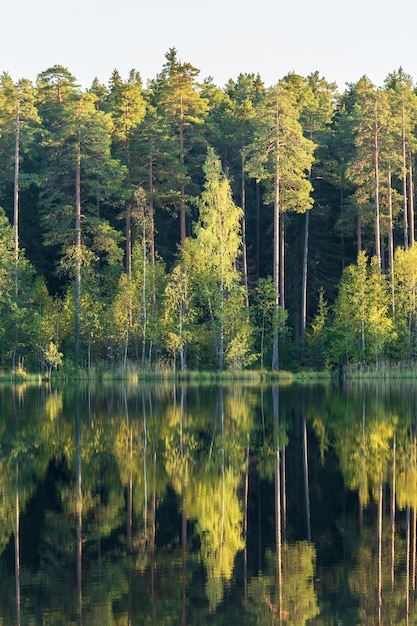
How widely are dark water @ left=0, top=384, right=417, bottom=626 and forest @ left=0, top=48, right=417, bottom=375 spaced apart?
31767 mm

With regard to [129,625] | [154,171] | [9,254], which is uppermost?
[154,171]

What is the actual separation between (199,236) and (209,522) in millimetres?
46313

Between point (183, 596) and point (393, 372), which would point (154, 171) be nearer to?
point (393, 372)

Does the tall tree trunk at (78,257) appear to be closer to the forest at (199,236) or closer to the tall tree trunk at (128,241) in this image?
the forest at (199,236)

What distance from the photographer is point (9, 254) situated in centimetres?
6062

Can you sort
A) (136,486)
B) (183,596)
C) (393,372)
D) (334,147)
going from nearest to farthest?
(183,596) → (136,486) → (393,372) → (334,147)

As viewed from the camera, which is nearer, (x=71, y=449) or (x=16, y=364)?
(x=71, y=449)

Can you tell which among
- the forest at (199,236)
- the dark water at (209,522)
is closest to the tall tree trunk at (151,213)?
the forest at (199,236)

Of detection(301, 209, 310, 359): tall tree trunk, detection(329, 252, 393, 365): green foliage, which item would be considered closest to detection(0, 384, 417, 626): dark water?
detection(329, 252, 393, 365): green foliage

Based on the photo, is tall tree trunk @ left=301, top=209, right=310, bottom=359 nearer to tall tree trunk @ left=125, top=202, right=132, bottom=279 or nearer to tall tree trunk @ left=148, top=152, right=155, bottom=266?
tall tree trunk @ left=148, top=152, right=155, bottom=266

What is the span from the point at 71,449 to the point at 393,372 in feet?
126

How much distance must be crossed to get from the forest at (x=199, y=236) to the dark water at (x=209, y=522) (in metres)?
31.8

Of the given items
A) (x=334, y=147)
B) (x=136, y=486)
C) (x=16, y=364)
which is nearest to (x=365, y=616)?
(x=136, y=486)

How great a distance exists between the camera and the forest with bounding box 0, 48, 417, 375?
6091 centimetres
